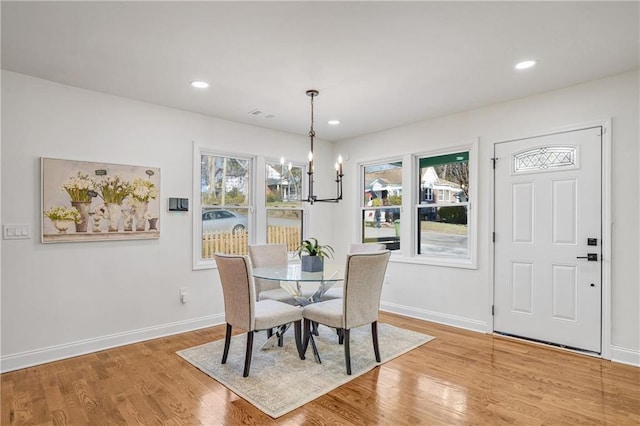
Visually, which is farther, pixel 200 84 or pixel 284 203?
pixel 284 203

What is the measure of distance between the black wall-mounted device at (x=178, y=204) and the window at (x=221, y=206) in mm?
155

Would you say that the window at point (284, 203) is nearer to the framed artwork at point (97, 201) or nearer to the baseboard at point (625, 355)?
the framed artwork at point (97, 201)

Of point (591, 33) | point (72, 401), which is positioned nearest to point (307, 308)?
point (72, 401)

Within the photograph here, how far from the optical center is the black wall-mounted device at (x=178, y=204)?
3.96 m

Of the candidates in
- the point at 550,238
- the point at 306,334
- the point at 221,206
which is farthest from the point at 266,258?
the point at 550,238

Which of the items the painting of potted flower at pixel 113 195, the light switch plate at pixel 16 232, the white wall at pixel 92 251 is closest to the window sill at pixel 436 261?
the white wall at pixel 92 251

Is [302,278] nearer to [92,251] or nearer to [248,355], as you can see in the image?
[248,355]

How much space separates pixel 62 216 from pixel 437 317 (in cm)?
419

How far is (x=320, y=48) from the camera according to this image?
2602 mm

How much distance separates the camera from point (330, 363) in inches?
121

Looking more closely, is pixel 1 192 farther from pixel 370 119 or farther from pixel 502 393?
pixel 502 393

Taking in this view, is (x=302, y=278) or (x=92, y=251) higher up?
(x=92, y=251)

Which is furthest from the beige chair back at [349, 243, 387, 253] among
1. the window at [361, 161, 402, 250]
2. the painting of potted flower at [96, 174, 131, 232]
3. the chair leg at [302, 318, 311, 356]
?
the painting of potted flower at [96, 174, 131, 232]

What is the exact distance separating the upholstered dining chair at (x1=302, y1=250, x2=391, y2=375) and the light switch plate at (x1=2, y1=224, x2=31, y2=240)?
8.32 feet
